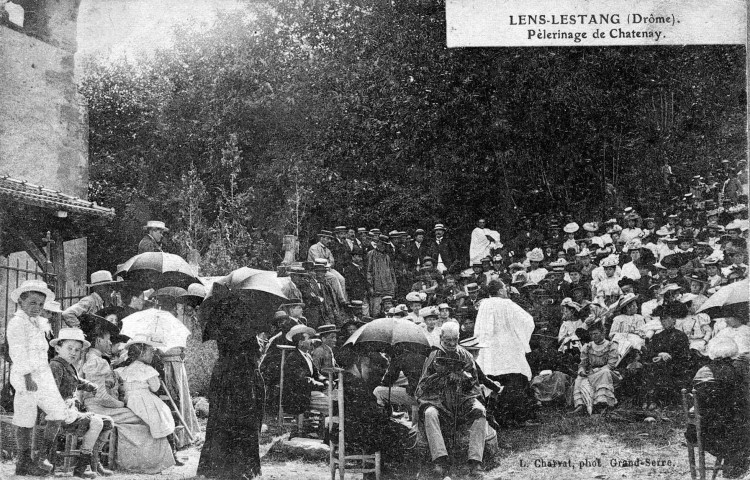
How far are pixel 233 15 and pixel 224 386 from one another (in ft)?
14.0

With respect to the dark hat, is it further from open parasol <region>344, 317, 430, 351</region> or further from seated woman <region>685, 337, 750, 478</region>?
open parasol <region>344, 317, 430, 351</region>

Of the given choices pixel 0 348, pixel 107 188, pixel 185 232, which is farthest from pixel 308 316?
pixel 0 348

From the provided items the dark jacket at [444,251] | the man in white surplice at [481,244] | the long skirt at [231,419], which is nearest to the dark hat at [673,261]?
the man in white surplice at [481,244]

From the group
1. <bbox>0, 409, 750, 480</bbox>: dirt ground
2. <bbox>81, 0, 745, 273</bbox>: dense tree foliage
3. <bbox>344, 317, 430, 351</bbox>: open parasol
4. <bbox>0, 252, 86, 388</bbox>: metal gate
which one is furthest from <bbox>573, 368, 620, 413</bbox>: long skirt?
<bbox>0, 252, 86, 388</bbox>: metal gate

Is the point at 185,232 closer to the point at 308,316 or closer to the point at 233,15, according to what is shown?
the point at 308,316

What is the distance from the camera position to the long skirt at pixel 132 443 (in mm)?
7098

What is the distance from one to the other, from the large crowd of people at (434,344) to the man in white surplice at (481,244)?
0.03 metres

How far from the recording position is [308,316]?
10500 mm

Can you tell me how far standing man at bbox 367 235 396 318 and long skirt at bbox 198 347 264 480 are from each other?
4.82 metres

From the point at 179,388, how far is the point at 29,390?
1.80 m

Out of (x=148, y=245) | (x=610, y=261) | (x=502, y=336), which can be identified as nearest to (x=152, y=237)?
(x=148, y=245)

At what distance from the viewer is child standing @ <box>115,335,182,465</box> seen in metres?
7.19

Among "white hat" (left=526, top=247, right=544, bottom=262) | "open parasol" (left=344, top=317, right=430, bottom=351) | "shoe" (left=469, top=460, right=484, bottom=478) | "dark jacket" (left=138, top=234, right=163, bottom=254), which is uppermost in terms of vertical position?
"white hat" (left=526, top=247, right=544, bottom=262)

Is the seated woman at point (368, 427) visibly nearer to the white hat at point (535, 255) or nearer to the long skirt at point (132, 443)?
the long skirt at point (132, 443)
